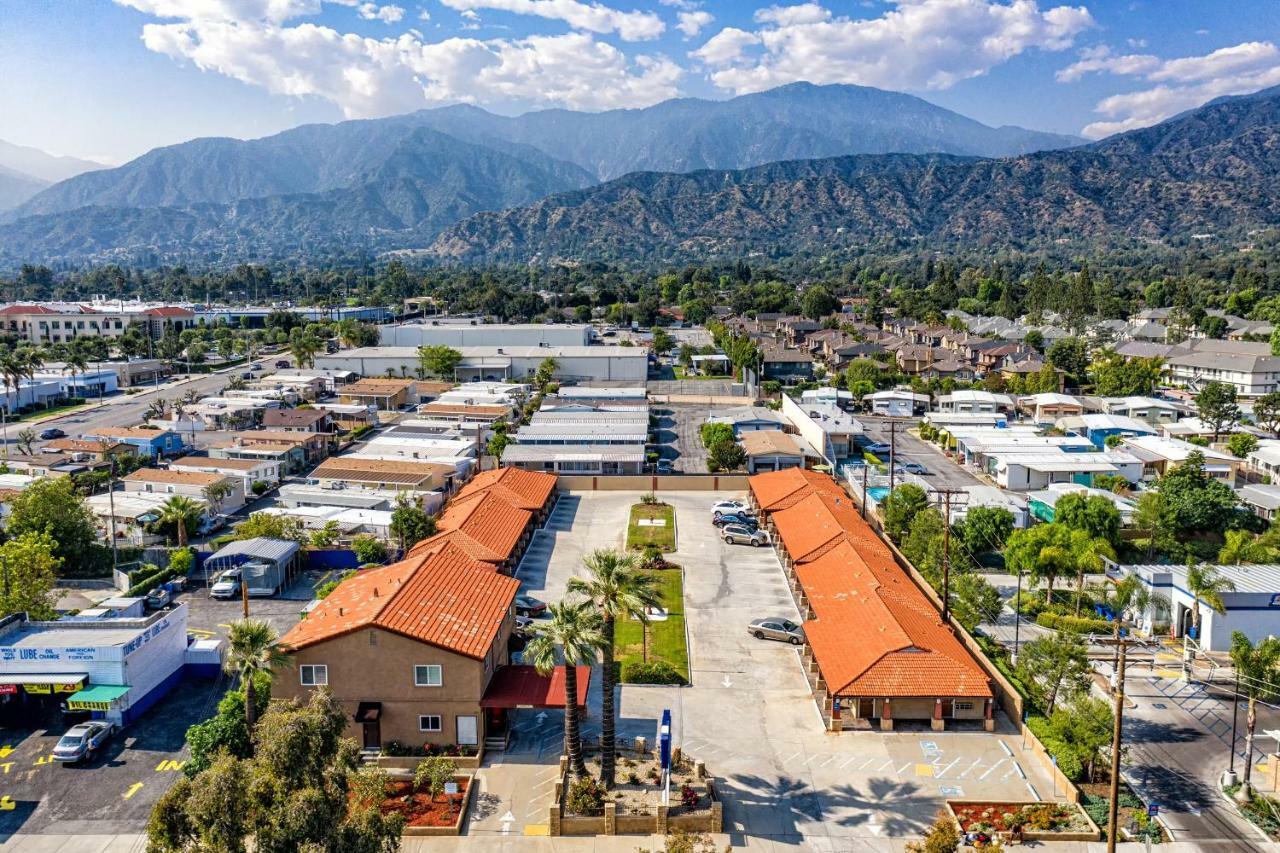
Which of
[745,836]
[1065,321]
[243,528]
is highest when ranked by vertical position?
[1065,321]

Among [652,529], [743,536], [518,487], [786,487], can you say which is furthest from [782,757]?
[518,487]

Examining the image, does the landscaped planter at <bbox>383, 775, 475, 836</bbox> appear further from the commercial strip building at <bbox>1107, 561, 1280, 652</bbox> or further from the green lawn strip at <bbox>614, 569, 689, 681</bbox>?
the commercial strip building at <bbox>1107, 561, 1280, 652</bbox>

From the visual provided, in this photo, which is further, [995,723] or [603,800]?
[995,723]

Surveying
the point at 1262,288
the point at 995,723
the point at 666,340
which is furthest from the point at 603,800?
the point at 1262,288

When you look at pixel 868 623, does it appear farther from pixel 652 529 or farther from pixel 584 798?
pixel 652 529

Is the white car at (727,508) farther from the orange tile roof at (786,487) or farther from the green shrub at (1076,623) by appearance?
the green shrub at (1076,623)

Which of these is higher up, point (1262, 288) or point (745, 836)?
point (1262, 288)

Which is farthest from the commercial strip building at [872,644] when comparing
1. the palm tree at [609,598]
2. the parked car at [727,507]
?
the parked car at [727,507]

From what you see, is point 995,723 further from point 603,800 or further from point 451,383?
point 451,383
